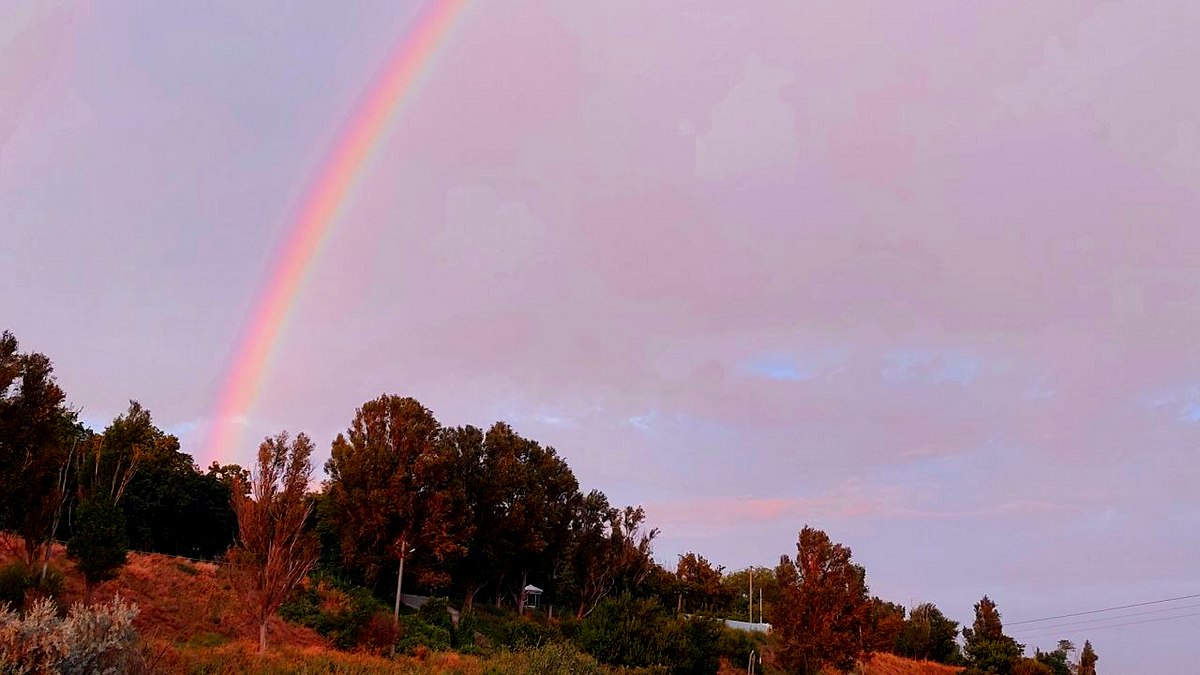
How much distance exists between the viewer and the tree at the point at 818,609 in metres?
36.9

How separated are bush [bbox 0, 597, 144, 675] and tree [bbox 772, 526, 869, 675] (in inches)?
1213

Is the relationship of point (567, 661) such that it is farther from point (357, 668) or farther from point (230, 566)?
point (230, 566)

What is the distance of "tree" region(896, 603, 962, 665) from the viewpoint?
2554 inches

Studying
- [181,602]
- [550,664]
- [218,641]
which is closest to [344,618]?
[181,602]

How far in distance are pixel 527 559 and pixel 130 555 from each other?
23.1 m

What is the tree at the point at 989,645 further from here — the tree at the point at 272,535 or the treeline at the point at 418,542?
the tree at the point at 272,535

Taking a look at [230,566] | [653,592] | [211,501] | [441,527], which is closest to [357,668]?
[230,566]

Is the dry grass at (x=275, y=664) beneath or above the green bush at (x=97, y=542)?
beneath

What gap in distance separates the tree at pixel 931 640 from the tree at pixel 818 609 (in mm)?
30433

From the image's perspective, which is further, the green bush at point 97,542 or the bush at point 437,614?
the bush at point 437,614

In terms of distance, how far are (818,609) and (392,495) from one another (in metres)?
21.5

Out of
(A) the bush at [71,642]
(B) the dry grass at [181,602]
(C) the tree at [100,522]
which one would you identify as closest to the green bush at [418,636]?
(B) the dry grass at [181,602]

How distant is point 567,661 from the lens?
20.6 meters

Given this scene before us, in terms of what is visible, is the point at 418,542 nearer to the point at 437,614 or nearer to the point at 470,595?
the point at 437,614
